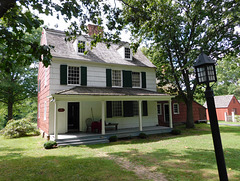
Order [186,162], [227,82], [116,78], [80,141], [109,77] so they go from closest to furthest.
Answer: [186,162]
[80,141]
[109,77]
[116,78]
[227,82]

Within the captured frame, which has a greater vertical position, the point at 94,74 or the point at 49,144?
the point at 94,74

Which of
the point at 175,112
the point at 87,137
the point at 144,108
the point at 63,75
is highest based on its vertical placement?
the point at 63,75

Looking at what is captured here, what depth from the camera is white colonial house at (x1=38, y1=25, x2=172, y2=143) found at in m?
11.7

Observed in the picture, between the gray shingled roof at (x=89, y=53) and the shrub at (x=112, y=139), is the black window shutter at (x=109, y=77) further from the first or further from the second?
the shrub at (x=112, y=139)

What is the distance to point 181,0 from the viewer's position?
46.8ft

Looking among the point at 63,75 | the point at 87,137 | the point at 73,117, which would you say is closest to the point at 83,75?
the point at 63,75

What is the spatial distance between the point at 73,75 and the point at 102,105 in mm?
3495

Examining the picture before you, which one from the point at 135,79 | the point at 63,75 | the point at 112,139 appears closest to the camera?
the point at 112,139

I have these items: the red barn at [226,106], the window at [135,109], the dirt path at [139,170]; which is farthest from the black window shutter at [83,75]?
the red barn at [226,106]

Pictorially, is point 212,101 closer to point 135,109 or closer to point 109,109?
point 109,109

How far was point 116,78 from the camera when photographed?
14484mm

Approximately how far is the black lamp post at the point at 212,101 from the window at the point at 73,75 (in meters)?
9.90

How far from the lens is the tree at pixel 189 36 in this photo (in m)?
12.8

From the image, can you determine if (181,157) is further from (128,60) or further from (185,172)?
(128,60)
